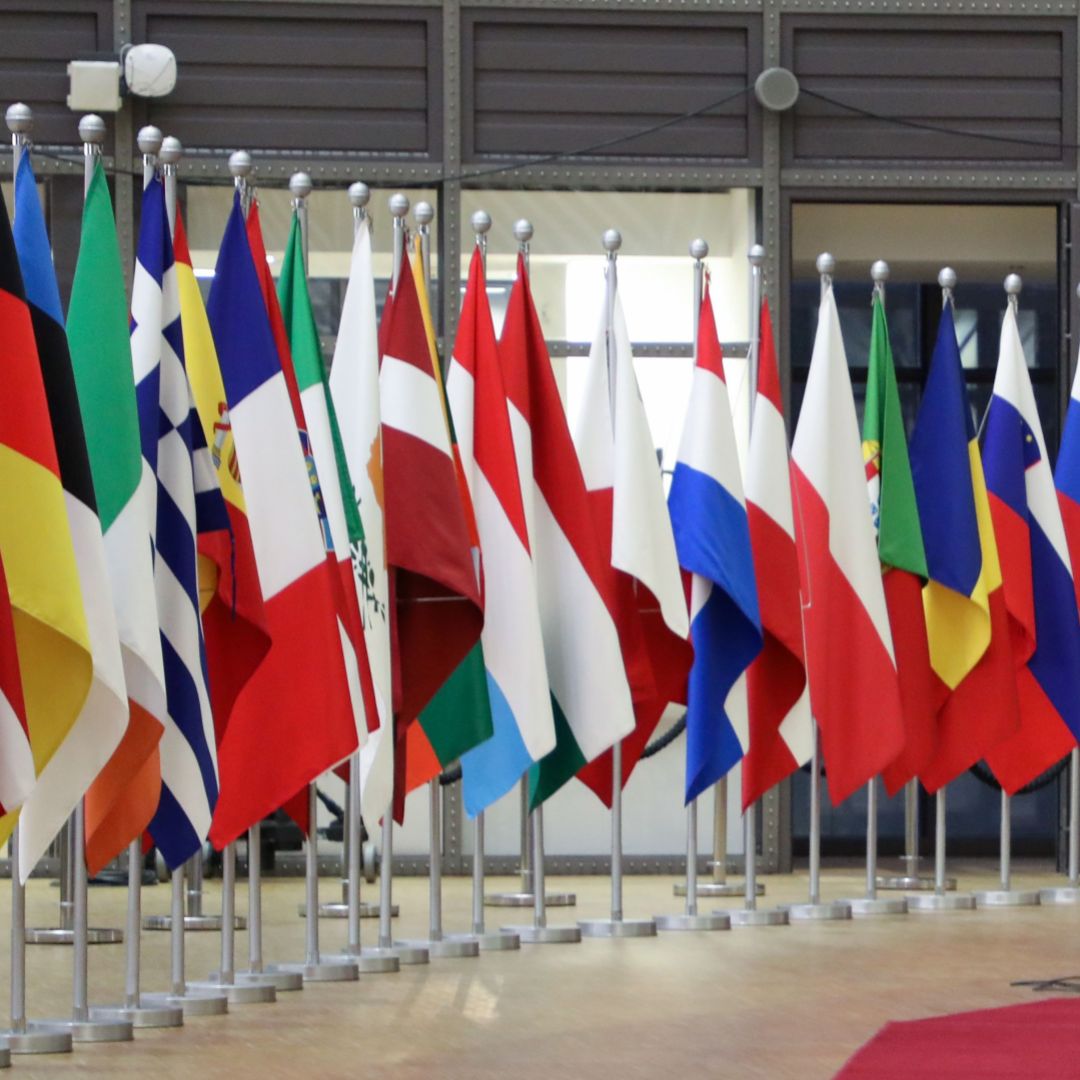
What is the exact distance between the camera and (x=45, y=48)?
1174 cm

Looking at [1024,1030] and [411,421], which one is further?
[411,421]

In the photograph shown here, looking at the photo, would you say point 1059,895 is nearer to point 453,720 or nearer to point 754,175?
point 453,720

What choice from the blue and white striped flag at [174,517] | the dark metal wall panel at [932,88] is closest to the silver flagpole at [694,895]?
the dark metal wall panel at [932,88]

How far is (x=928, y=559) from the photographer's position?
32.5 feet

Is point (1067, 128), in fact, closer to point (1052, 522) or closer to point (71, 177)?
point (1052, 522)

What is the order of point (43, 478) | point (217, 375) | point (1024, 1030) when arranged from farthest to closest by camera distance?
point (217, 375) → point (1024, 1030) → point (43, 478)

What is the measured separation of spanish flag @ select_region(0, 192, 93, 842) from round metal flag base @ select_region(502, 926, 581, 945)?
137 inches

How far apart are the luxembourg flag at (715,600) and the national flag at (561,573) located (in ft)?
1.62

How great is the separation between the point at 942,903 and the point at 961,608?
4.40ft

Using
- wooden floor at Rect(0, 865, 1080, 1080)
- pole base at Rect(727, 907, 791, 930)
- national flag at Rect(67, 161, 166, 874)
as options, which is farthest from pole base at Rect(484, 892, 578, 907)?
national flag at Rect(67, 161, 166, 874)

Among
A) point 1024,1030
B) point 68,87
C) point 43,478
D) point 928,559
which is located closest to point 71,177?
point 68,87

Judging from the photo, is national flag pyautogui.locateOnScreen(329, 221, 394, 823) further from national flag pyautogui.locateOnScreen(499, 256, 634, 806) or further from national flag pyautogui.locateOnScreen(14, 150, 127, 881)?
national flag pyautogui.locateOnScreen(14, 150, 127, 881)

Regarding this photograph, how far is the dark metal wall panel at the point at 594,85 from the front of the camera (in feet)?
39.5

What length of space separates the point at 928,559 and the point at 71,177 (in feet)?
16.3
